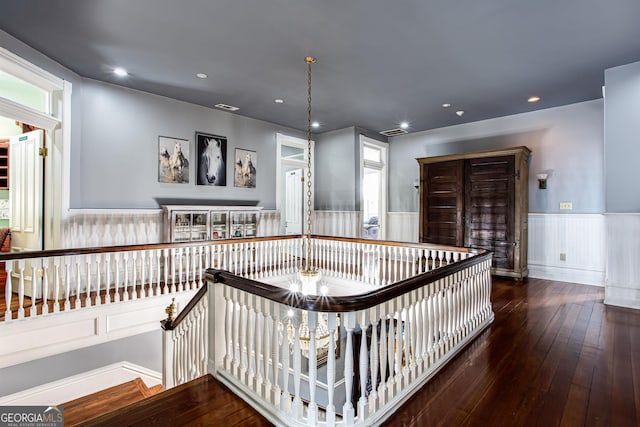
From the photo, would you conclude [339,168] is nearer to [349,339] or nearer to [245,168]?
[245,168]

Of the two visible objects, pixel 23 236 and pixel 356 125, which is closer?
pixel 23 236

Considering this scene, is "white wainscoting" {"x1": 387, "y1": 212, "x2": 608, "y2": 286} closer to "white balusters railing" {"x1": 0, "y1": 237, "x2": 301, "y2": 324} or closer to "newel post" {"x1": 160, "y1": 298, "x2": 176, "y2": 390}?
"white balusters railing" {"x1": 0, "y1": 237, "x2": 301, "y2": 324}

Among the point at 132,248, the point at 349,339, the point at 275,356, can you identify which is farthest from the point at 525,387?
the point at 132,248

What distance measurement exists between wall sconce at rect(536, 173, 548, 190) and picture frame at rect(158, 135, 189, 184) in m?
6.03

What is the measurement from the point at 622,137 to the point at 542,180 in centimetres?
159

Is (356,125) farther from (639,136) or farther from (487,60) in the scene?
(639,136)

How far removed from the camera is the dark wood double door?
517 centimetres

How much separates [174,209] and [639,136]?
6211mm

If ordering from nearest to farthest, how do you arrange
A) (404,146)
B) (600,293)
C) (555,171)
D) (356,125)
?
1. (600,293)
2. (555,171)
3. (356,125)
4. (404,146)

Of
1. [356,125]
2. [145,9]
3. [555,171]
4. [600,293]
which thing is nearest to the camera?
[145,9]

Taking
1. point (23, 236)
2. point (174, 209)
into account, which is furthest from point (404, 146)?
point (23, 236)

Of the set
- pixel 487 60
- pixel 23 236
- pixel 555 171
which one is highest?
pixel 487 60

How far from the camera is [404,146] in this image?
23.8ft

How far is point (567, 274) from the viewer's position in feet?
16.9
